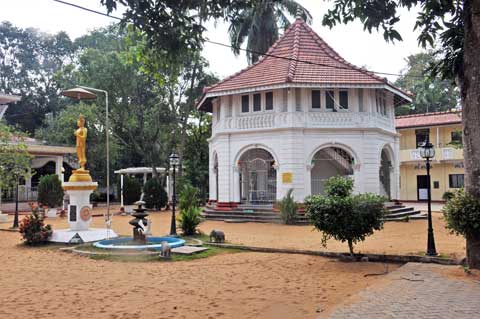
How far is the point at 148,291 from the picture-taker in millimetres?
7629

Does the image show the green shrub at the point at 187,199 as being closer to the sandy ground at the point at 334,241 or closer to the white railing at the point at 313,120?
the sandy ground at the point at 334,241

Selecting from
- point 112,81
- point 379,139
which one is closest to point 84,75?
point 112,81

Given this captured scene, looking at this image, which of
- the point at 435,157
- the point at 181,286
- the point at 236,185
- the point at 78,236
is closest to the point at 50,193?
the point at 236,185

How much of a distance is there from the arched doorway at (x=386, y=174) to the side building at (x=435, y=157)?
944 cm

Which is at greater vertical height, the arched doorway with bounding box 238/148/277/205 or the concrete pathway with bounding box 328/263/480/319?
the arched doorway with bounding box 238/148/277/205

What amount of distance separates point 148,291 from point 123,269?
2.30 m

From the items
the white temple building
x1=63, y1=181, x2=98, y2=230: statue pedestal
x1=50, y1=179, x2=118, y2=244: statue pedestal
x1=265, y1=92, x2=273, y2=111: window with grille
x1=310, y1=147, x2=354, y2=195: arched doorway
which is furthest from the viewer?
x1=310, y1=147, x2=354, y2=195: arched doorway

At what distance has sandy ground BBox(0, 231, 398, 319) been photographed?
21.2 ft

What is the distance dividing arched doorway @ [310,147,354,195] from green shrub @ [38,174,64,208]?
13791 mm

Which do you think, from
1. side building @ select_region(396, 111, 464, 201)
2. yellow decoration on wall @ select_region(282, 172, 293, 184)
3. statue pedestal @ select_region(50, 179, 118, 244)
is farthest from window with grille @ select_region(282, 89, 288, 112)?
side building @ select_region(396, 111, 464, 201)

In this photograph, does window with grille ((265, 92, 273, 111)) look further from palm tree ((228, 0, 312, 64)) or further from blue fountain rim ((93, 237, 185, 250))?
blue fountain rim ((93, 237, 185, 250))

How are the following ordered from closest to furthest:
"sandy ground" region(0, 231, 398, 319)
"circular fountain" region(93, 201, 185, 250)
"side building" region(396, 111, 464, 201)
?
"sandy ground" region(0, 231, 398, 319) < "circular fountain" region(93, 201, 185, 250) < "side building" region(396, 111, 464, 201)

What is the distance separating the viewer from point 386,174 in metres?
24.1

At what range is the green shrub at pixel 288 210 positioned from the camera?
755 inches
